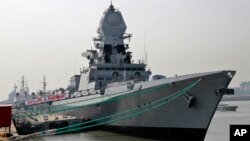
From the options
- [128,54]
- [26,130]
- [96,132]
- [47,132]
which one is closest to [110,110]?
[96,132]

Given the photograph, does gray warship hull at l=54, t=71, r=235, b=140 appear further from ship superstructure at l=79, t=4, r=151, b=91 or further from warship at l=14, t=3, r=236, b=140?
ship superstructure at l=79, t=4, r=151, b=91

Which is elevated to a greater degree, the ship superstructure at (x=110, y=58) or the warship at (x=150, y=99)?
the ship superstructure at (x=110, y=58)

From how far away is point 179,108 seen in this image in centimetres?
1797

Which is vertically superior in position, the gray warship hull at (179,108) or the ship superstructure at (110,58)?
the ship superstructure at (110,58)

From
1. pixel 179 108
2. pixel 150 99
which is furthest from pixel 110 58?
pixel 179 108

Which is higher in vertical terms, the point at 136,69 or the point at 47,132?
the point at 136,69

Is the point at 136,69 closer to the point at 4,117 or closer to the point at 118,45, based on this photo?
the point at 118,45

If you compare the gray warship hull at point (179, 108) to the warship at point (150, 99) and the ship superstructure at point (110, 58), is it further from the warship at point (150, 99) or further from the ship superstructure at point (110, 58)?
the ship superstructure at point (110, 58)

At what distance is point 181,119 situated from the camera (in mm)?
17922

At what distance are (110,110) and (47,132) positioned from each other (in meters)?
4.15

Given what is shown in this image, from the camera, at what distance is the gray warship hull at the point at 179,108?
17.0m

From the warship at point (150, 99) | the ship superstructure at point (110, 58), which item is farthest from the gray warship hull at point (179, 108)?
the ship superstructure at point (110, 58)

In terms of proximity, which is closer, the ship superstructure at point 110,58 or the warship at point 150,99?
the warship at point 150,99

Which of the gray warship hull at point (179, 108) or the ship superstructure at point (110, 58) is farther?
the ship superstructure at point (110, 58)
